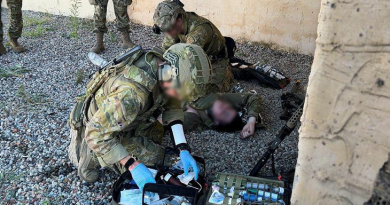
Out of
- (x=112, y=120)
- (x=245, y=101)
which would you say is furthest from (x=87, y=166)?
(x=245, y=101)

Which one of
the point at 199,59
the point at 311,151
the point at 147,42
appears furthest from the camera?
the point at 147,42

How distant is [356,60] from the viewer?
1704 mm

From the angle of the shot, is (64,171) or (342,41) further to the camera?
(64,171)

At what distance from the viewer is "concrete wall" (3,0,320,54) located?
239 inches

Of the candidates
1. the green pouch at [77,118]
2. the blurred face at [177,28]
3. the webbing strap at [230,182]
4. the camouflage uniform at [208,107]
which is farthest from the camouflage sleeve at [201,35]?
the webbing strap at [230,182]

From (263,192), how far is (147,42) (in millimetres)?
4419

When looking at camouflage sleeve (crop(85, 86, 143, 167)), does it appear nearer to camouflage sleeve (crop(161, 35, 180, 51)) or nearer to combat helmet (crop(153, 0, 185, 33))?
combat helmet (crop(153, 0, 185, 33))

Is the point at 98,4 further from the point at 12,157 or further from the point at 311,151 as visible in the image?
the point at 311,151

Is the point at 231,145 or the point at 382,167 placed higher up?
the point at 382,167

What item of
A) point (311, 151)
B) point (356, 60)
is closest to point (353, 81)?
point (356, 60)

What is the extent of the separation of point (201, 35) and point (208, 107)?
0.81 meters

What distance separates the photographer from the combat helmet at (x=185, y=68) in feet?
8.24

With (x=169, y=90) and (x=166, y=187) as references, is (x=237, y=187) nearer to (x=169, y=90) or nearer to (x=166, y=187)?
(x=166, y=187)

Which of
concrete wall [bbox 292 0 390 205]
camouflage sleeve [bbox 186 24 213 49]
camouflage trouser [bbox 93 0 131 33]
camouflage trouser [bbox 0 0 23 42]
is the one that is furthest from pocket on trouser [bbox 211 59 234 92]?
camouflage trouser [bbox 0 0 23 42]
